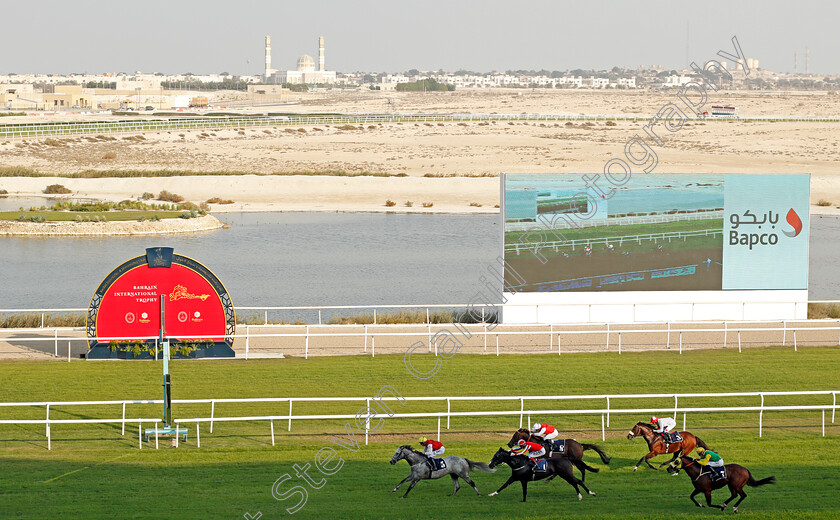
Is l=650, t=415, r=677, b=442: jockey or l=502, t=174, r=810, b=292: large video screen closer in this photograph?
l=650, t=415, r=677, b=442: jockey

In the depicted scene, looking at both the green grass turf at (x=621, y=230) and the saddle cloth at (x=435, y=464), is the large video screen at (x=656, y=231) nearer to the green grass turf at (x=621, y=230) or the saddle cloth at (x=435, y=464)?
the green grass turf at (x=621, y=230)

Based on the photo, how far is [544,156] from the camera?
241 ft

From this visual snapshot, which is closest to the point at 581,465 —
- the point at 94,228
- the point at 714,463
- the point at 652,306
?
the point at 714,463

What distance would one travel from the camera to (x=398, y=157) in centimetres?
7381

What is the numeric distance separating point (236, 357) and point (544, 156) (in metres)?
53.6

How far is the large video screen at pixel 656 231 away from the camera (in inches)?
1008

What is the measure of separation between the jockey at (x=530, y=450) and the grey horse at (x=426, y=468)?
0.51 m

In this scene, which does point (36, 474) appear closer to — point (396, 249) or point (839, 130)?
point (396, 249)

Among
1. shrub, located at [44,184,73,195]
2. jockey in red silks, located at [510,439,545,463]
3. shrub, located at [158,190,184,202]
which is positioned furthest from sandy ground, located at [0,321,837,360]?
shrub, located at [44,184,73,195]

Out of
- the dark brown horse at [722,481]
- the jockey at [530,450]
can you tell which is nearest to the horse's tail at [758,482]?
the dark brown horse at [722,481]

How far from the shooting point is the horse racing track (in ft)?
42.2

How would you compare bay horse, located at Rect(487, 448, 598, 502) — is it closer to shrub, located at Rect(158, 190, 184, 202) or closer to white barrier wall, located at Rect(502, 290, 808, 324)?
white barrier wall, located at Rect(502, 290, 808, 324)

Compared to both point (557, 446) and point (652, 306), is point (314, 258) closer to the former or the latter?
point (652, 306)

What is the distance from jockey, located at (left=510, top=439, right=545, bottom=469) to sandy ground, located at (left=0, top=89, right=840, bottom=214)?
44.6 metres
